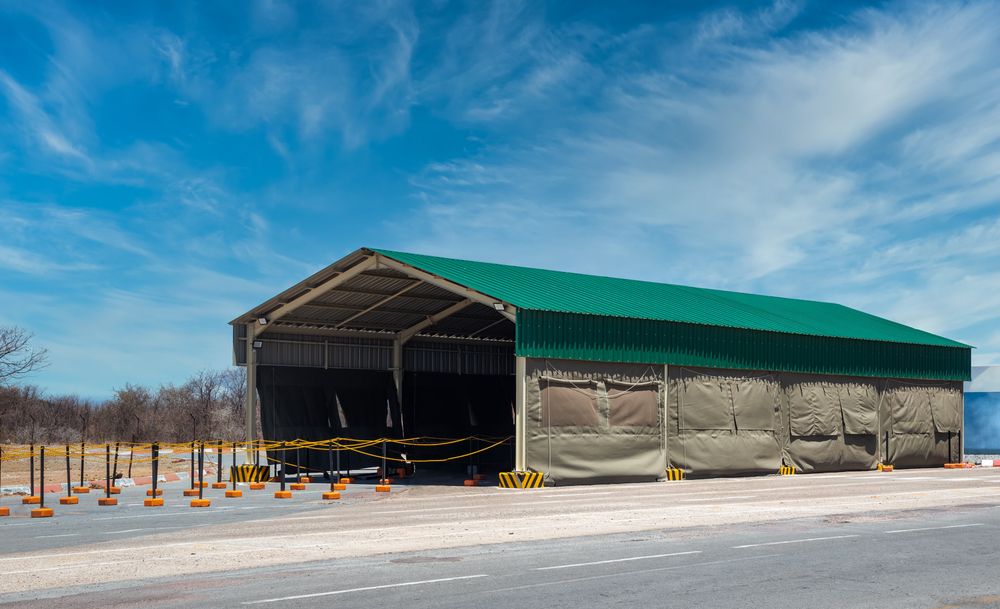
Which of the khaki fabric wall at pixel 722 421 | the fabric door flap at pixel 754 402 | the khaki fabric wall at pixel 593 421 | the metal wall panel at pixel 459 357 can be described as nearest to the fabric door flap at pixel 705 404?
the khaki fabric wall at pixel 722 421

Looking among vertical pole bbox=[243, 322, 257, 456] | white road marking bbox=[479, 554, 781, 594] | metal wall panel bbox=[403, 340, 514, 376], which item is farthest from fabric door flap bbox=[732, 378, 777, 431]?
white road marking bbox=[479, 554, 781, 594]

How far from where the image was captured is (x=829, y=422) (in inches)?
1594

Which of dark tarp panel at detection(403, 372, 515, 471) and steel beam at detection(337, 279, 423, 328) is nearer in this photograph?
steel beam at detection(337, 279, 423, 328)

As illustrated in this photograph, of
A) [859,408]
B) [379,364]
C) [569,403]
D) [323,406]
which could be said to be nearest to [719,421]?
[569,403]

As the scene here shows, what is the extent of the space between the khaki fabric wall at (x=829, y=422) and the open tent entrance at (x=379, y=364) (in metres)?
10.5

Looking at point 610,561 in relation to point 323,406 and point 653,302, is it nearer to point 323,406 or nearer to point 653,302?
point 653,302

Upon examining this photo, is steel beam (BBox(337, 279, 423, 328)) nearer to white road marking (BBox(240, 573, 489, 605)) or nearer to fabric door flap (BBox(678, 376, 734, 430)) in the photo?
fabric door flap (BBox(678, 376, 734, 430))

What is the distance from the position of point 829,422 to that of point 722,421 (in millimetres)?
6241

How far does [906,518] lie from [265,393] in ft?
80.0

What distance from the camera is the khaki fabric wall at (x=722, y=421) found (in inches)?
1393

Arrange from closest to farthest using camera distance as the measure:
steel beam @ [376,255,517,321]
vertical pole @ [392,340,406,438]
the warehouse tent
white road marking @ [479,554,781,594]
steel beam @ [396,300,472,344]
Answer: white road marking @ [479,554,781,594] < steel beam @ [376,255,517,321] < the warehouse tent < steel beam @ [396,300,472,344] < vertical pole @ [392,340,406,438]

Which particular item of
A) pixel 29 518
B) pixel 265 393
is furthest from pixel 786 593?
pixel 265 393

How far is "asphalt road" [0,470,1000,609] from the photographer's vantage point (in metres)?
10.7

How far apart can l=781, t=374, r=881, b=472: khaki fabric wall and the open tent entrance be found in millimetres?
10534
